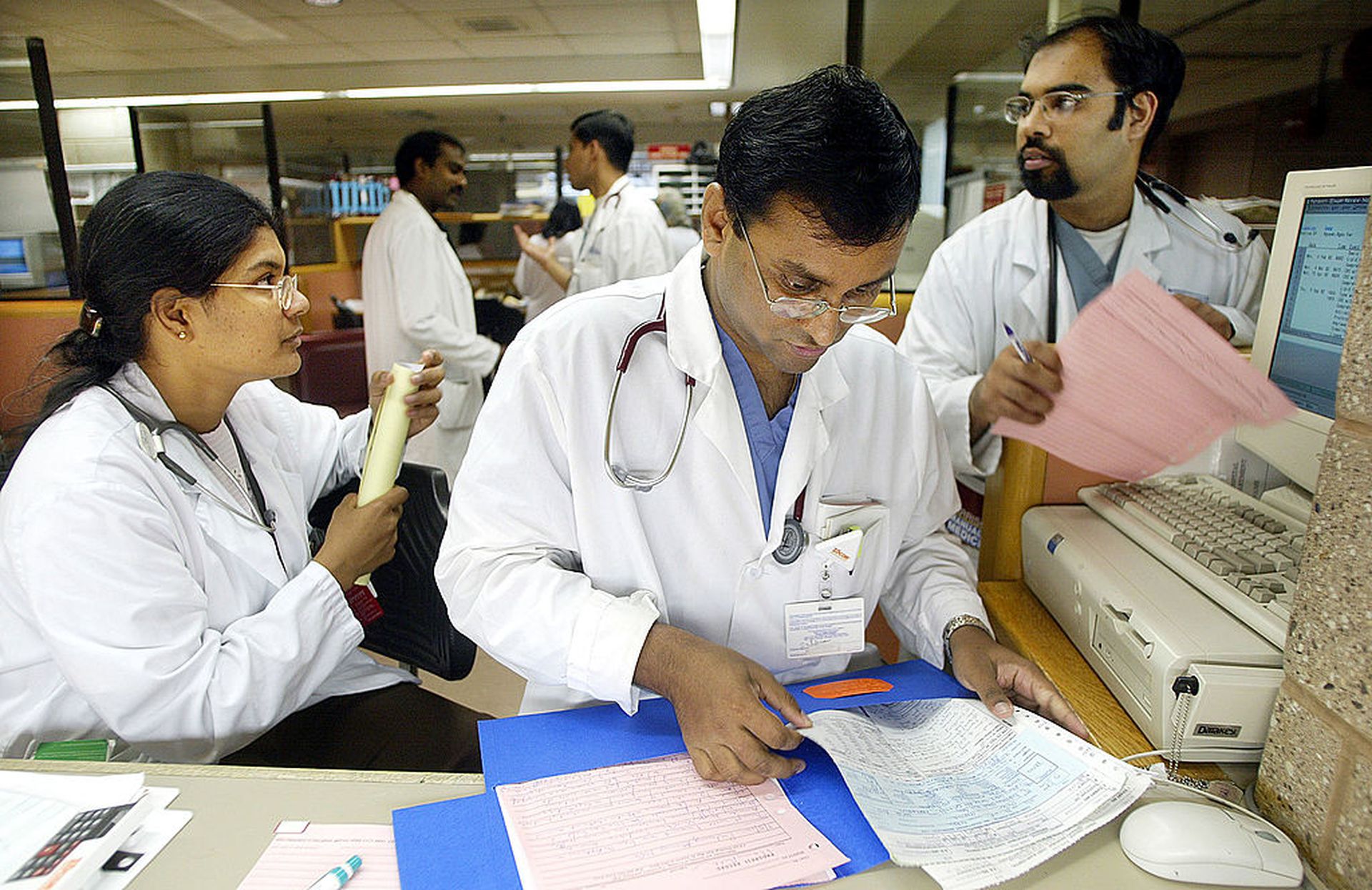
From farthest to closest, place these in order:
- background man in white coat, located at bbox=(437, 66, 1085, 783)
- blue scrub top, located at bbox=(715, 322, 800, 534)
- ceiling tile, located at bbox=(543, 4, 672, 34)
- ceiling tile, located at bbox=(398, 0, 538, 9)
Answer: ceiling tile, located at bbox=(543, 4, 672, 34) < ceiling tile, located at bbox=(398, 0, 538, 9) < blue scrub top, located at bbox=(715, 322, 800, 534) < background man in white coat, located at bbox=(437, 66, 1085, 783)

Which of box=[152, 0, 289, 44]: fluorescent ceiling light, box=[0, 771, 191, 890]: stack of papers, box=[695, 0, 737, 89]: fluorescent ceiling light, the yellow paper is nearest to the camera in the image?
box=[0, 771, 191, 890]: stack of papers

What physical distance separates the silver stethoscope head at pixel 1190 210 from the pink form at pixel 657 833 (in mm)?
1542

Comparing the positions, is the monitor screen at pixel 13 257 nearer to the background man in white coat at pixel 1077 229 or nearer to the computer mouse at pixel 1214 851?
the background man in white coat at pixel 1077 229

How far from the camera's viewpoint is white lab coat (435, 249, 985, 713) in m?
1.06

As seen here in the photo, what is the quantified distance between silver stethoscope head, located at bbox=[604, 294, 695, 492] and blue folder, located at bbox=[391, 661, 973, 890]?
28cm

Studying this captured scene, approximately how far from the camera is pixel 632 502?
1107 mm

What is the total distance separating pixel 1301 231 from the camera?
1117mm

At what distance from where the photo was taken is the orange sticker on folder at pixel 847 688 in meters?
1.06

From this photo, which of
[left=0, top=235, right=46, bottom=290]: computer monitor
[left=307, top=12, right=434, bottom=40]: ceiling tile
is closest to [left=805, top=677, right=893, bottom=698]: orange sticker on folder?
[left=0, top=235, right=46, bottom=290]: computer monitor

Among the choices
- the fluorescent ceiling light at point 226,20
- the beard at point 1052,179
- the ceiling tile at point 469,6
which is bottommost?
the beard at point 1052,179

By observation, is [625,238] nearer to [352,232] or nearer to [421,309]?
[421,309]

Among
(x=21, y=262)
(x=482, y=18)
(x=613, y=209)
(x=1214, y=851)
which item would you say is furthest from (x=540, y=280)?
(x=1214, y=851)

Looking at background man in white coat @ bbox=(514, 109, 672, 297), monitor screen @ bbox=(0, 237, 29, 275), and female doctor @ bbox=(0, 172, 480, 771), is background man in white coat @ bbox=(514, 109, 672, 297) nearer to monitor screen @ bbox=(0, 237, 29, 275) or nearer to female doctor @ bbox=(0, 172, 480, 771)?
female doctor @ bbox=(0, 172, 480, 771)

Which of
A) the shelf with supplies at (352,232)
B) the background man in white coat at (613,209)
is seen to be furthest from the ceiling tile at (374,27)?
the background man in white coat at (613,209)
